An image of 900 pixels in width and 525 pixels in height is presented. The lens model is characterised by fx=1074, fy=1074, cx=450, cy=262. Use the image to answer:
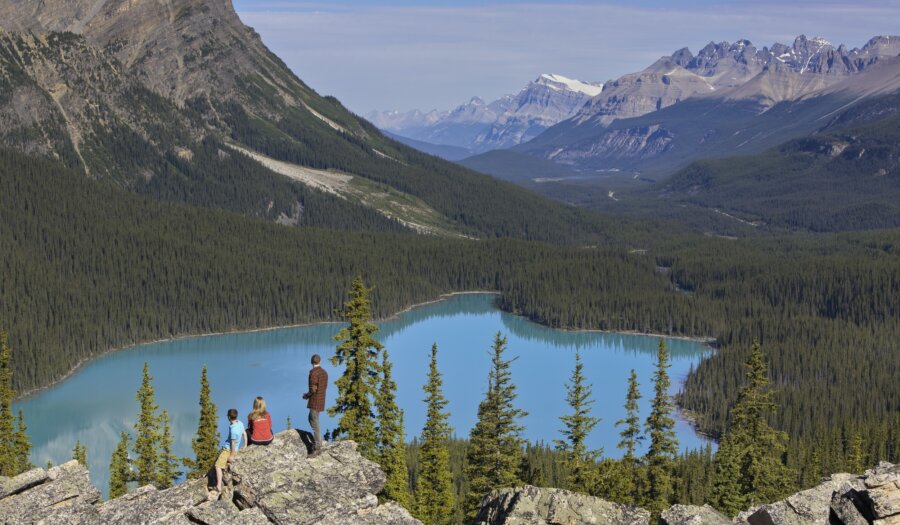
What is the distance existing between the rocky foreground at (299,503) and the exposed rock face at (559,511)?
3 cm

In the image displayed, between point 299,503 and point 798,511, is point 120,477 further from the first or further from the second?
point 798,511

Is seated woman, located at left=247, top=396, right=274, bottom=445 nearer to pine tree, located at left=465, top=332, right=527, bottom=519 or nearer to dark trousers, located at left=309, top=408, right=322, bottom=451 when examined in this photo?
dark trousers, located at left=309, top=408, right=322, bottom=451

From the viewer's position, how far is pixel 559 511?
105 ft

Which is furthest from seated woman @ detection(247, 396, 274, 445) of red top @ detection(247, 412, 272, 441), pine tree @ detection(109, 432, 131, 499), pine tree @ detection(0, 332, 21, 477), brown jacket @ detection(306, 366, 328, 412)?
pine tree @ detection(0, 332, 21, 477)

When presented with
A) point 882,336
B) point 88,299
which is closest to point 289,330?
point 88,299

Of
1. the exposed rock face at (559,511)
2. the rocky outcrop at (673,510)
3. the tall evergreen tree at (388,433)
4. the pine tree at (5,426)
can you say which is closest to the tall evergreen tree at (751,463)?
the tall evergreen tree at (388,433)

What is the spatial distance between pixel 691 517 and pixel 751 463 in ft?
123

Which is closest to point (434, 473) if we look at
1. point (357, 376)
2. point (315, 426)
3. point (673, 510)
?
point (357, 376)

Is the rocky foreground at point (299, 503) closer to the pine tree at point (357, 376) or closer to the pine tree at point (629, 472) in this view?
the pine tree at point (357, 376)

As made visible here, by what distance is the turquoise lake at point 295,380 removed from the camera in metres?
124

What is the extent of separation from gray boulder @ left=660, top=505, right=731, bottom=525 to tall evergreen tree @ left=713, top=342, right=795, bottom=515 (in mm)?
32778

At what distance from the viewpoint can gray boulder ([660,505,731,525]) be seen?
2994 cm

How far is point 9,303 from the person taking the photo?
164875 mm

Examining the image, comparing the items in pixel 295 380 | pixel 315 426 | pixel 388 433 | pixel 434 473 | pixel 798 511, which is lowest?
pixel 295 380
